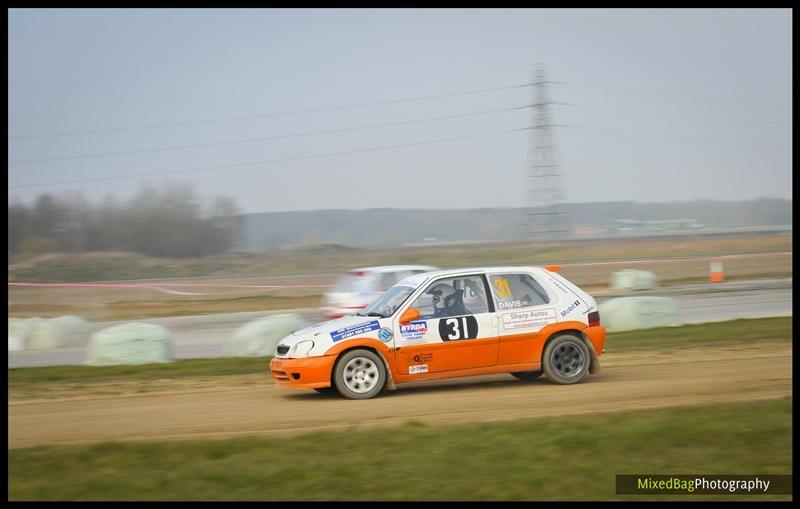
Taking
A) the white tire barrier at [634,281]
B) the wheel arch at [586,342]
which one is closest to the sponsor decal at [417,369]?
the wheel arch at [586,342]

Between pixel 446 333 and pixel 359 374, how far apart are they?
3.76 ft

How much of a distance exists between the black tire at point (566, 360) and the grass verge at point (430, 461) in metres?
2.33

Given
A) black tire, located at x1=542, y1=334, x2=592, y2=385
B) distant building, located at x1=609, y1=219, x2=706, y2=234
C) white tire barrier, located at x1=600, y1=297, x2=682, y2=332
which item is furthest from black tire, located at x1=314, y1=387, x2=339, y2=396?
distant building, located at x1=609, y1=219, x2=706, y2=234

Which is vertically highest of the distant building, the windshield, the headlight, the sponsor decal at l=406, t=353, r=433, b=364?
the distant building

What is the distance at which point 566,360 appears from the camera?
11062mm

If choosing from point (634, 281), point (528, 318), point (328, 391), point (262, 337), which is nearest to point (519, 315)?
point (528, 318)

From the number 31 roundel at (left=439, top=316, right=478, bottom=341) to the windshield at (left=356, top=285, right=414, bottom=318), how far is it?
0.57 meters

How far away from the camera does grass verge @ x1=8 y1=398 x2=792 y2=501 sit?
249 inches

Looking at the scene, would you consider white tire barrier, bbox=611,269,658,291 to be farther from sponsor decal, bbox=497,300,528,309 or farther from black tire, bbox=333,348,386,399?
black tire, bbox=333,348,386,399

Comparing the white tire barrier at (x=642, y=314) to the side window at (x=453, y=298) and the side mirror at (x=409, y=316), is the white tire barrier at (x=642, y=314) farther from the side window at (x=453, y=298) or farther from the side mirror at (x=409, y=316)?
the side mirror at (x=409, y=316)

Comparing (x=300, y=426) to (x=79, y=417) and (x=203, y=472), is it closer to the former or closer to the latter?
(x=203, y=472)

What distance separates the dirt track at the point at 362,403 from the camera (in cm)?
905

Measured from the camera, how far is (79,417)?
10.1 metres

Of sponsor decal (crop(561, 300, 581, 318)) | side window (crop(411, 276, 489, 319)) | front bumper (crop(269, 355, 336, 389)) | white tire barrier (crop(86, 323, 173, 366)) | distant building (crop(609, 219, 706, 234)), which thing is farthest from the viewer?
distant building (crop(609, 219, 706, 234))
